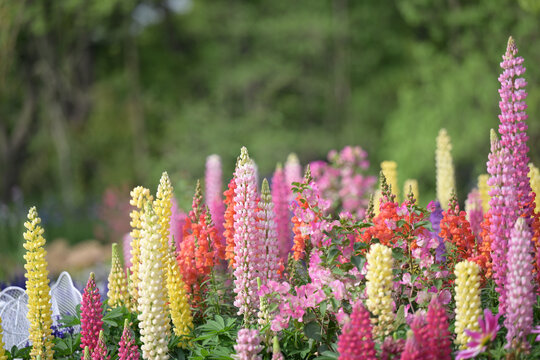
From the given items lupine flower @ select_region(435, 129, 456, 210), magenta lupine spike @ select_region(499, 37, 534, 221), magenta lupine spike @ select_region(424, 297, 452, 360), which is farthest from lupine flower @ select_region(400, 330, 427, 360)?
lupine flower @ select_region(435, 129, 456, 210)

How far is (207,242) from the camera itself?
341 cm

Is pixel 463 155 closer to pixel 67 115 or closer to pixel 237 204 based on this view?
pixel 237 204

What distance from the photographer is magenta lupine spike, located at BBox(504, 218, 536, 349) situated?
2.44m

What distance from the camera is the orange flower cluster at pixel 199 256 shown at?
3.37 m

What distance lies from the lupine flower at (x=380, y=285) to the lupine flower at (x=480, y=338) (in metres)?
0.30

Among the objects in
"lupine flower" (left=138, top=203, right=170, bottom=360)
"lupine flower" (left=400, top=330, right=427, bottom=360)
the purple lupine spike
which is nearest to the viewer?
"lupine flower" (left=400, top=330, right=427, bottom=360)

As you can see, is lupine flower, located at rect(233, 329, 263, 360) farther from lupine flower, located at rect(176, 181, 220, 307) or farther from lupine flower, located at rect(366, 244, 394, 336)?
lupine flower, located at rect(176, 181, 220, 307)

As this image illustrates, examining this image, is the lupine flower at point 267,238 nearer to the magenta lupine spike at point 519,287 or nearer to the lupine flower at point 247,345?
the lupine flower at point 247,345

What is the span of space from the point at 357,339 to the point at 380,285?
263mm

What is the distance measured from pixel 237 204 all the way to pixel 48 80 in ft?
47.2

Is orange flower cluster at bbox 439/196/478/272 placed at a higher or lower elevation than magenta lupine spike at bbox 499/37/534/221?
lower

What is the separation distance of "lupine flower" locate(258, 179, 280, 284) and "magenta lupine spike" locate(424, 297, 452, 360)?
863mm

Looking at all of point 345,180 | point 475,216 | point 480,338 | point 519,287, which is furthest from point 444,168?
point 480,338

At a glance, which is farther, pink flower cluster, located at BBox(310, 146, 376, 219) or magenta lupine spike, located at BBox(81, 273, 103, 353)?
pink flower cluster, located at BBox(310, 146, 376, 219)
